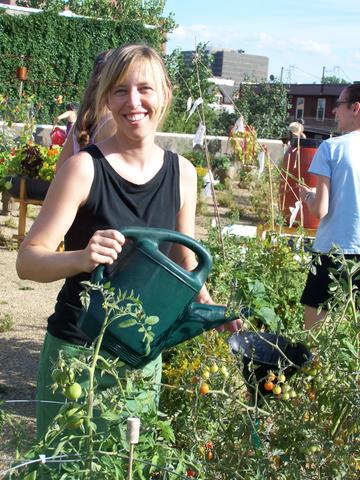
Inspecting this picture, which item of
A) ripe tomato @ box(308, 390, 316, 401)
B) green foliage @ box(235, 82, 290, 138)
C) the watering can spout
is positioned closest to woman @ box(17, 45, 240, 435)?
the watering can spout

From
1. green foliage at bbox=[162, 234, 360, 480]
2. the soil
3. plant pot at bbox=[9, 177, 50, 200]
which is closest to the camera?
green foliage at bbox=[162, 234, 360, 480]

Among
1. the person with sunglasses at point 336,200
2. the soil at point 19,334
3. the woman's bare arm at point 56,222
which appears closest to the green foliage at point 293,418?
the woman's bare arm at point 56,222

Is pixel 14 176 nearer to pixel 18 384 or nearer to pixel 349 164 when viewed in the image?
pixel 18 384

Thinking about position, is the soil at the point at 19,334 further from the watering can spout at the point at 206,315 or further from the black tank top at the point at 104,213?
the watering can spout at the point at 206,315

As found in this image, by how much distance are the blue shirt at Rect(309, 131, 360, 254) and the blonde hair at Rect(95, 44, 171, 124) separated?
1502 millimetres

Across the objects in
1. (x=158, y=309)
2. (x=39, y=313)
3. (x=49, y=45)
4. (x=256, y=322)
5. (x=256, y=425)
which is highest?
(x=49, y=45)

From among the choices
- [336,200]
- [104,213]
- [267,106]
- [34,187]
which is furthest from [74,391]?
[267,106]

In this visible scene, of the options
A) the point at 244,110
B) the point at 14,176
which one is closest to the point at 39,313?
the point at 14,176

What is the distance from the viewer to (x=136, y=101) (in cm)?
191

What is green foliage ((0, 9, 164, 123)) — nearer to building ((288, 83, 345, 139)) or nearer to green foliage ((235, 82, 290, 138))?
green foliage ((235, 82, 290, 138))

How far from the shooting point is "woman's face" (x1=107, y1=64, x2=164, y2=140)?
192 cm

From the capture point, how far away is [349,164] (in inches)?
133

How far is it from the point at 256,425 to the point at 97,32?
19.5 metres

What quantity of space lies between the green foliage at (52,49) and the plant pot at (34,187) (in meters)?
11.6
